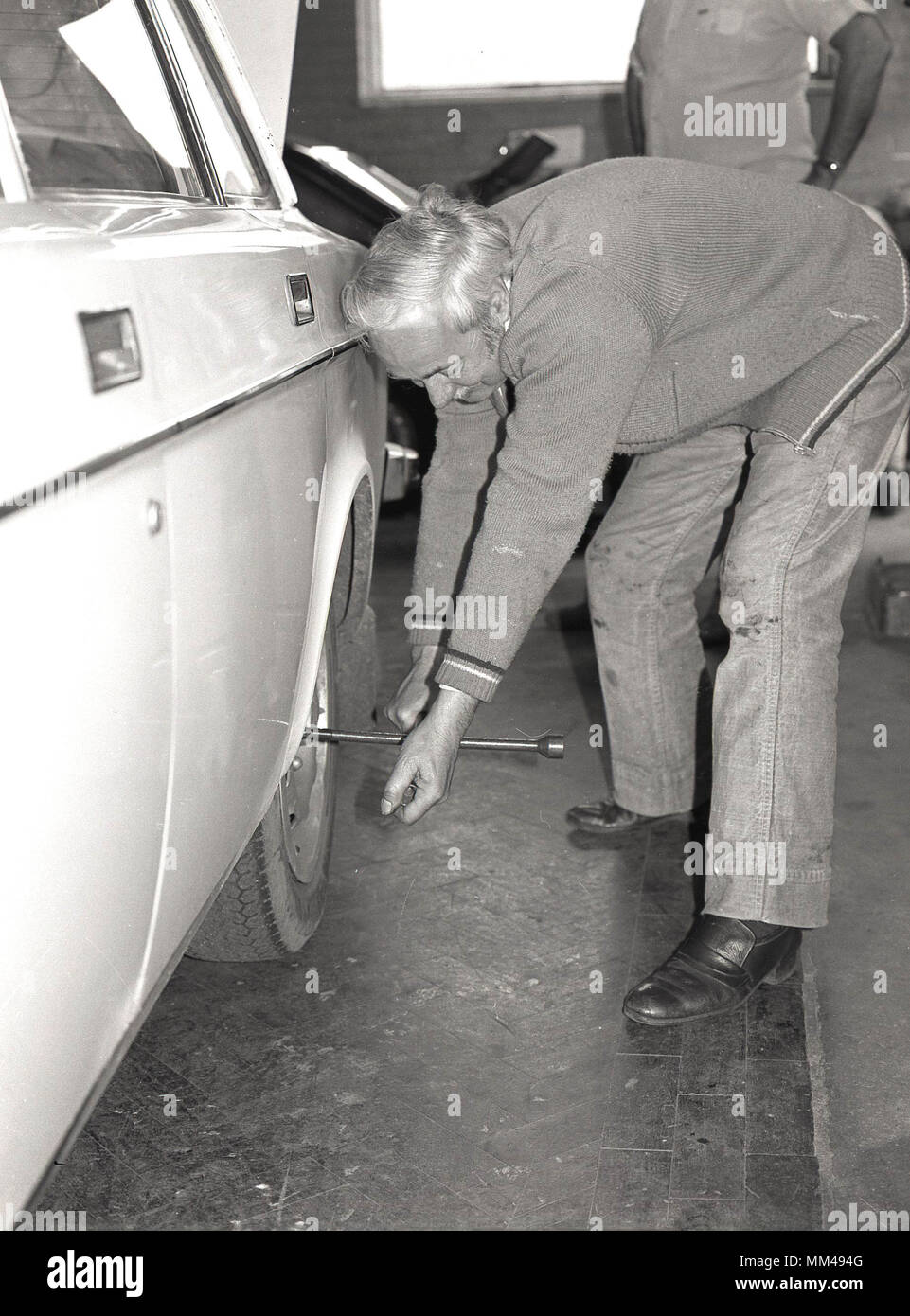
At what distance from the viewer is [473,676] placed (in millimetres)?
1830

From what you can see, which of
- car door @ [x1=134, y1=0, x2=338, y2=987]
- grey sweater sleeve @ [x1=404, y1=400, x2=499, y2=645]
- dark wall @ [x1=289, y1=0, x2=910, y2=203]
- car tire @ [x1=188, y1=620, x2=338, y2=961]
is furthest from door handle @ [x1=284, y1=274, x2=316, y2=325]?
dark wall @ [x1=289, y1=0, x2=910, y2=203]

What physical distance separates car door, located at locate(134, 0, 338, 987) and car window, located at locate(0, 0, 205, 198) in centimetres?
11

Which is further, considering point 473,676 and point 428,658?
point 428,658

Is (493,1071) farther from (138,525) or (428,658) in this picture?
(138,525)

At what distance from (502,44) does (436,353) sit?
365 inches

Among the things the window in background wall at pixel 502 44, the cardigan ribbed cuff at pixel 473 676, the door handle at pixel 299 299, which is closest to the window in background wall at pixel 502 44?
the window in background wall at pixel 502 44

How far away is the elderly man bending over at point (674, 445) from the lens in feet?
5.94

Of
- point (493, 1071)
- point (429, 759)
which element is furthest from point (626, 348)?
point (493, 1071)

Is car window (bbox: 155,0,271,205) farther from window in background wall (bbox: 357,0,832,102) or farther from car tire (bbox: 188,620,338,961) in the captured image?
window in background wall (bbox: 357,0,832,102)

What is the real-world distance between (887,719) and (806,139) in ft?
5.30

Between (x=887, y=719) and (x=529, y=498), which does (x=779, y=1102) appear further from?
(x=887, y=719)

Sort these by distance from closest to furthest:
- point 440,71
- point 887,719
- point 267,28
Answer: point 267,28, point 887,719, point 440,71
